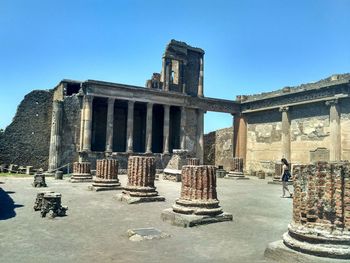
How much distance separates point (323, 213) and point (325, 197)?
0.72 ft

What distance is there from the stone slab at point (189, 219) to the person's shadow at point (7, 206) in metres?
3.49

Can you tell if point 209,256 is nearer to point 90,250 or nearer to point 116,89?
point 90,250

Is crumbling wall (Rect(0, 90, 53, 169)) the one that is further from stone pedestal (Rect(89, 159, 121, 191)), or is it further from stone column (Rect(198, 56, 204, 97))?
stone pedestal (Rect(89, 159, 121, 191))

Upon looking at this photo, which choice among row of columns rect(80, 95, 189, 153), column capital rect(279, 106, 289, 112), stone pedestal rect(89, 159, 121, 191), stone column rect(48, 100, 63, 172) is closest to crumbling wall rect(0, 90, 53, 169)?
stone column rect(48, 100, 63, 172)

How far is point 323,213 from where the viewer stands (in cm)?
466

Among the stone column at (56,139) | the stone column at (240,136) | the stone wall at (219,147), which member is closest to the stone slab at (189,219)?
the stone column at (56,139)

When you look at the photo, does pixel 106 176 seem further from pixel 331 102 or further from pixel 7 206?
pixel 331 102

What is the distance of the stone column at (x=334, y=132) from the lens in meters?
21.6

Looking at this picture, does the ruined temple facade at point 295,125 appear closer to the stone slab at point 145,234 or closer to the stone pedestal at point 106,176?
the stone pedestal at point 106,176

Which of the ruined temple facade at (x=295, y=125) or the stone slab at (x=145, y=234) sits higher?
the ruined temple facade at (x=295, y=125)

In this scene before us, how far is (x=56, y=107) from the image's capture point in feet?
78.1

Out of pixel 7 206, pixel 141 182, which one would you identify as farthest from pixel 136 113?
pixel 7 206

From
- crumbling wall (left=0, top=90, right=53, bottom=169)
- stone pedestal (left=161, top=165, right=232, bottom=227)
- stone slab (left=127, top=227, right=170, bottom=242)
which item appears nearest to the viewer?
stone slab (left=127, top=227, right=170, bottom=242)

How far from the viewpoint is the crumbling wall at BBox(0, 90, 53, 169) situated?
24.6m
